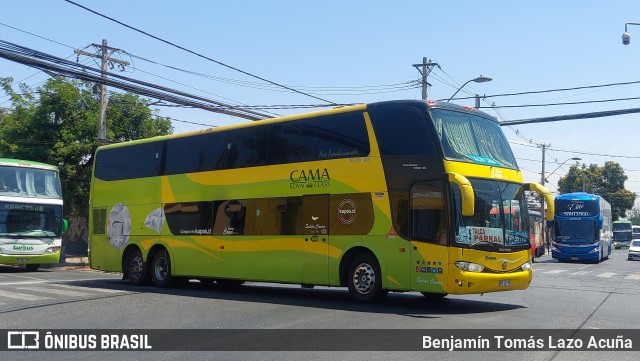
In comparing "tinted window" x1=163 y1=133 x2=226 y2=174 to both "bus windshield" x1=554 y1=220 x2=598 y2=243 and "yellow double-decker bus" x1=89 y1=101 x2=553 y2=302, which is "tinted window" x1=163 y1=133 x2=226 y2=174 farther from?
Answer: "bus windshield" x1=554 y1=220 x2=598 y2=243

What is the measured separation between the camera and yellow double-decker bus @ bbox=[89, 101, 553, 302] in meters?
12.8

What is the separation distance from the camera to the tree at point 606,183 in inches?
3447

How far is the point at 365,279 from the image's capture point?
1382 centimetres

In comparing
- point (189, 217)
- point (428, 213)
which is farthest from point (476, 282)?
point (189, 217)

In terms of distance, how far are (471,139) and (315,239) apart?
12.7ft

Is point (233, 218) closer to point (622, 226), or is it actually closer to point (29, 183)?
point (29, 183)

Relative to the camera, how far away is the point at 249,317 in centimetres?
1186

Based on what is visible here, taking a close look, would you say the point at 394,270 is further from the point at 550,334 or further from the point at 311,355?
the point at 311,355

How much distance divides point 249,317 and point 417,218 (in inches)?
144

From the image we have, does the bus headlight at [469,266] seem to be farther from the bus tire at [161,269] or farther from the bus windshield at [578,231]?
the bus windshield at [578,231]

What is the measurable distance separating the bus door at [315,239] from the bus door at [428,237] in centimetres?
213

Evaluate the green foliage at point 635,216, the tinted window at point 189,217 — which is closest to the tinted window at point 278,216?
the tinted window at point 189,217

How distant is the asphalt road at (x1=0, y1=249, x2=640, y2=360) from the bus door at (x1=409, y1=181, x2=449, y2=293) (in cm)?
60

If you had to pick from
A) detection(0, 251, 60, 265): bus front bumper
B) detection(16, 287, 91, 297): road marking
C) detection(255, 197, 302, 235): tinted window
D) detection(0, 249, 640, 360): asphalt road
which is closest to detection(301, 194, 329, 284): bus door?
detection(255, 197, 302, 235): tinted window
